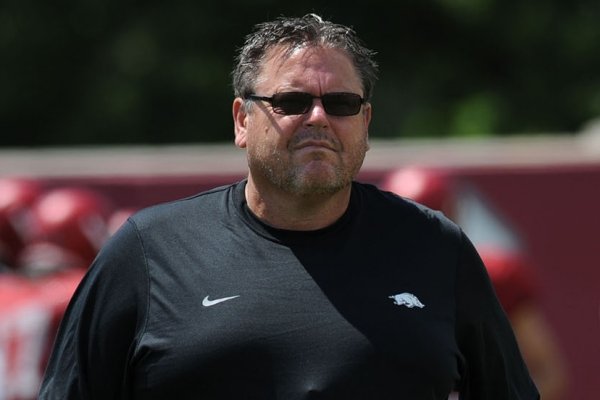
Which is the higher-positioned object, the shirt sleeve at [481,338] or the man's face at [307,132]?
the man's face at [307,132]

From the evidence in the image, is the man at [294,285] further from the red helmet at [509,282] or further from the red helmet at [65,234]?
the red helmet at [65,234]

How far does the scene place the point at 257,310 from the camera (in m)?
3.81

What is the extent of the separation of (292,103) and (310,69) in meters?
0.10

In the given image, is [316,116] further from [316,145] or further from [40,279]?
[40,279]

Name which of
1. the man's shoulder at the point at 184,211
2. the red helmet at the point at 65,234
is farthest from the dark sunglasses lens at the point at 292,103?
the red helmet at the point at 65,234

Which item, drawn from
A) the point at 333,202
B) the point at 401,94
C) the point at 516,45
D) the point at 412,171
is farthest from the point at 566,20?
the point at 333,202

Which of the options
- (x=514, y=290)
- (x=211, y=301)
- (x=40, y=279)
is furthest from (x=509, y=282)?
(x=211, y=301)

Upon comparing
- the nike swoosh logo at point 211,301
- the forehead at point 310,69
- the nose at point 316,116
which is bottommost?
the nike swoosh logo at point 211,301

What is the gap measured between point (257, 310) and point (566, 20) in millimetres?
13256

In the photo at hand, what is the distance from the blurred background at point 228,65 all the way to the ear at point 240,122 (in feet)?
39.4

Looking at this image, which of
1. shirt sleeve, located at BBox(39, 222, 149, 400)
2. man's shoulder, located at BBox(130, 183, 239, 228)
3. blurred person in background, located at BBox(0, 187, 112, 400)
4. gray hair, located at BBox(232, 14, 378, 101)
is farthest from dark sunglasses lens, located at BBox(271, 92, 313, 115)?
blurred person in background, located at BBox(0, 187, 112, 400)

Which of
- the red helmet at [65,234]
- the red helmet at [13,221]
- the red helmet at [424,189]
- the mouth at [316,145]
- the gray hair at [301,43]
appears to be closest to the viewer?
the mouth at [316,145]

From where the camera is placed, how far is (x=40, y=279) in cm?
788

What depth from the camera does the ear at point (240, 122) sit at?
162 inches
